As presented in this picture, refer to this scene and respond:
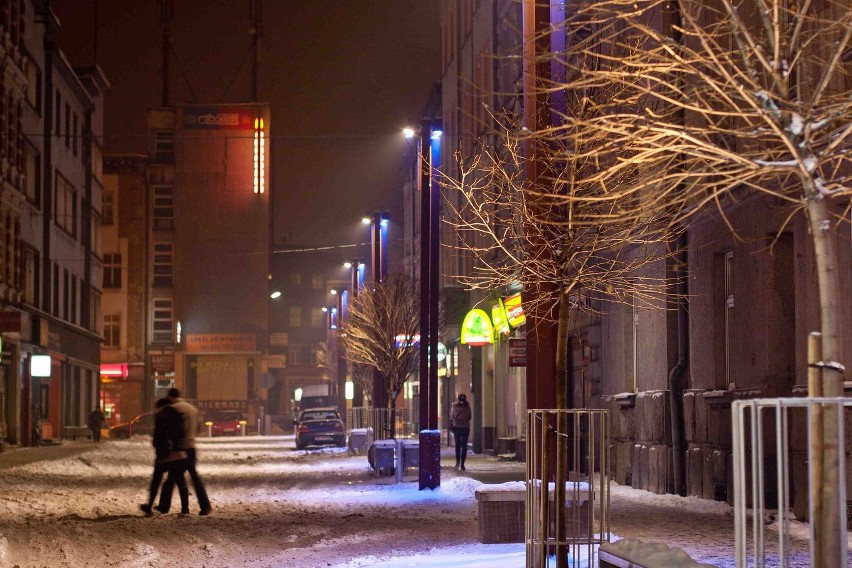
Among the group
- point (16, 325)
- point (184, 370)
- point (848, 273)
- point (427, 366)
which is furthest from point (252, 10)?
point (848, 273)

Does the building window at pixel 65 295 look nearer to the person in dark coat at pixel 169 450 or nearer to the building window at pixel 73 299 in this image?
the building window at pixel 73 299

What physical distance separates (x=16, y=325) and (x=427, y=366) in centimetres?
2175

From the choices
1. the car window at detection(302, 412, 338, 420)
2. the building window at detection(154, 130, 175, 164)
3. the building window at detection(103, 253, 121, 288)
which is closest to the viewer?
the car window at detection(302, 412, 338, 420)

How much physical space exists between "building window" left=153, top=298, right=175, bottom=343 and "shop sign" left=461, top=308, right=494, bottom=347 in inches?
2209

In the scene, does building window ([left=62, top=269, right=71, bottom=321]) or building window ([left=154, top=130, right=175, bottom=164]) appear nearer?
building window ([left=62, top=269, right=71, bottom=321])

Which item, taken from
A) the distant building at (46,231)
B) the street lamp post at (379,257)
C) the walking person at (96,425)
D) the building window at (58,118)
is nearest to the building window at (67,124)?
the distant building at (46,231)

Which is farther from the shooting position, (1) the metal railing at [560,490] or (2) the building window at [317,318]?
(2) the building window at [317,318]

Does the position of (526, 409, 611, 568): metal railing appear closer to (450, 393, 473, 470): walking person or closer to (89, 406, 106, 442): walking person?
(450, 393, 473, 470): walking person

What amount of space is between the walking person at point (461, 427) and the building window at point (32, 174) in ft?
79.7

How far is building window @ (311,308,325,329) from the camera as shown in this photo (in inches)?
4948

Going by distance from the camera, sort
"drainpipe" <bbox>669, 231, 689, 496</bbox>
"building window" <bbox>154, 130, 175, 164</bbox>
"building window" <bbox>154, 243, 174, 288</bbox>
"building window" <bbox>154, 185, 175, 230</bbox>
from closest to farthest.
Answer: "drainpipe" <bbox>669, 231, 689, 496</bbox> → "building window" <bbox>154, 130, 175, 164</bbox> → "building window" <bbox>154, 185, 175, 230</bbox> → "building window" <bbox>154, 243, 174, 288</bbox>

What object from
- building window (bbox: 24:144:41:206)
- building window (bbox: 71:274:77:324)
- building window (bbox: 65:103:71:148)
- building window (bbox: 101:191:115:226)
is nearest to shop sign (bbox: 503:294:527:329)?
building window (bbox: 24:144:41:206)

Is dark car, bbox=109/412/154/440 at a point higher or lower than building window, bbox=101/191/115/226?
lower

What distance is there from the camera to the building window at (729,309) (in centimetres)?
1998
